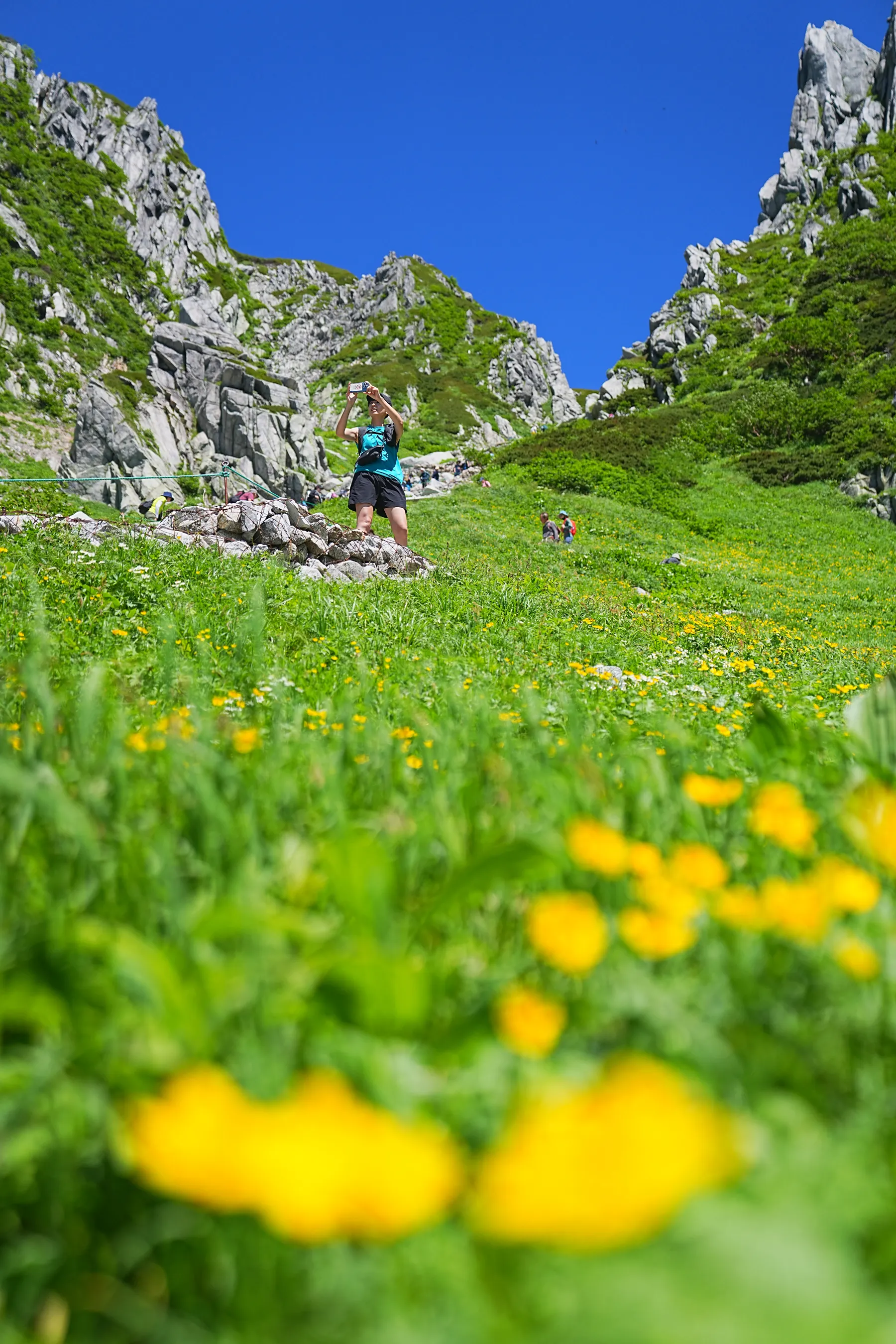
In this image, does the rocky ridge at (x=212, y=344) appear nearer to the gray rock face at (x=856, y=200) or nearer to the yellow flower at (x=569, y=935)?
the yellow flower at (x=569, y=935)

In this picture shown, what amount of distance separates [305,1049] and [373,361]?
103051 mm

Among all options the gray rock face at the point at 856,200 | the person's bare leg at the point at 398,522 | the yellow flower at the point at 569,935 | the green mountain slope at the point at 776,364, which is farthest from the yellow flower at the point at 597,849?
the gray rock face at the point at 856,200

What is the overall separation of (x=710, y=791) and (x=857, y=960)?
0.71m

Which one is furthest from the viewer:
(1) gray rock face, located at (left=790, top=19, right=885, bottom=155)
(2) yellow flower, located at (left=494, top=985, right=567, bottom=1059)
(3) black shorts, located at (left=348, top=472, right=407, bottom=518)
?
(1) gray rock face, located at (left=790, top=19, right=885, bottom=155)

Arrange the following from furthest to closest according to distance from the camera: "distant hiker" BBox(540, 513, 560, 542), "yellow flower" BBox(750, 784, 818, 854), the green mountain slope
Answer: the green mountain slope
"distant hiker" BBox(540, 513, 560, 542)
"yellow flower" BBox(750, 784, 818, 854)

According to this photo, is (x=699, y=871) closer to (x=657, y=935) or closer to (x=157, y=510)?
(x=657, y=935)

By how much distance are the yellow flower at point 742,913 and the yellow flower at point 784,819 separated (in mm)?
211

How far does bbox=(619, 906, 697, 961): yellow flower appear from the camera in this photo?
3.62ft

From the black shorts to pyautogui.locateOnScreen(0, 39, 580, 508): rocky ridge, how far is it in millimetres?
7007

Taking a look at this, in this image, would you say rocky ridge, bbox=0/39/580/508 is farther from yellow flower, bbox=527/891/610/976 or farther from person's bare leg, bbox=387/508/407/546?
yellow flower, bbox=527/891/610/976

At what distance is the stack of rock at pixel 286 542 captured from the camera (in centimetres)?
1200

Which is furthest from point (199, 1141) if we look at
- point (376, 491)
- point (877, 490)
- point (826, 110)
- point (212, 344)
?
point (826, 110)

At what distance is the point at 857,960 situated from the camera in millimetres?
1048

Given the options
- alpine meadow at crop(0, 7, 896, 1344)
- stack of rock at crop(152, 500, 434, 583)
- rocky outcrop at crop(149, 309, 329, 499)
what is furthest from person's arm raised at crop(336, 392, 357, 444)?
rocky outcrop at crop(149, 309, 329, 499)
